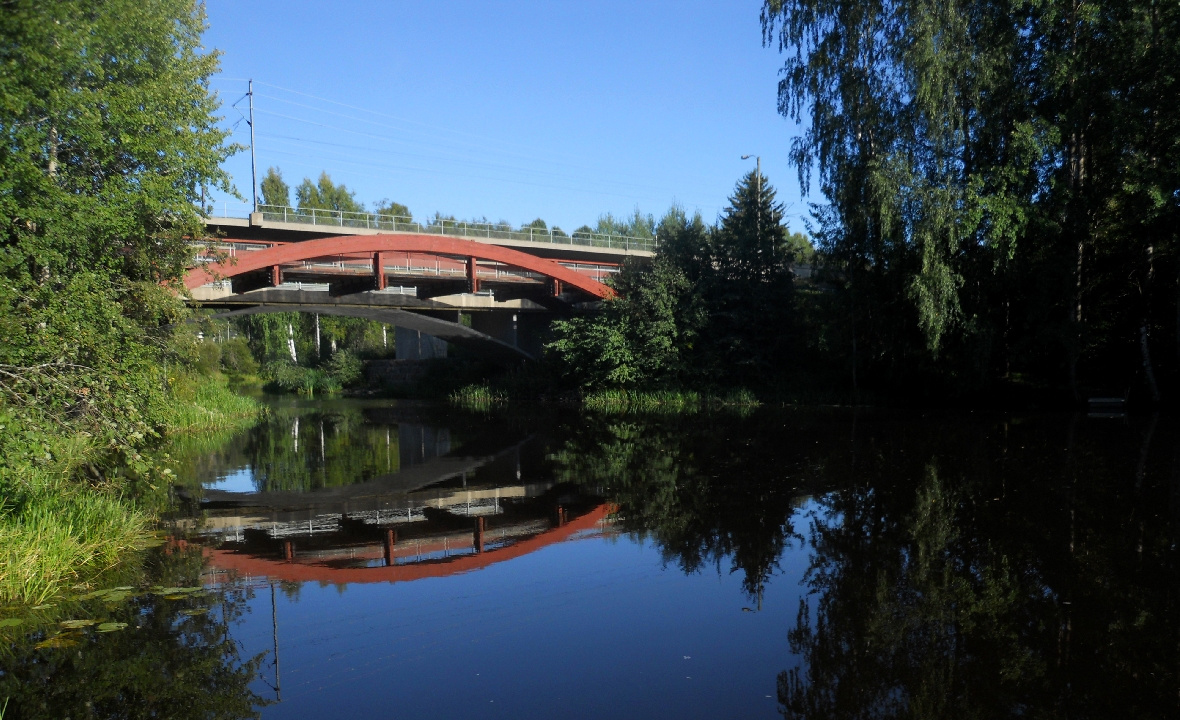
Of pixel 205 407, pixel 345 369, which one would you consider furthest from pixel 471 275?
pixel 345 369

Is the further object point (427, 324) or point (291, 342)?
point (291, 342)

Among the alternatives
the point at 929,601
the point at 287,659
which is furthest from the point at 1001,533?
the point at 287,659

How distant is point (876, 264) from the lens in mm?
18969

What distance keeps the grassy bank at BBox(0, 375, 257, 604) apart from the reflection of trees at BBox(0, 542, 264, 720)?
550 mm

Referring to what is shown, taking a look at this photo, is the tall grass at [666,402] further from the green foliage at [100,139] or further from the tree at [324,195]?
the tree at [324,195]

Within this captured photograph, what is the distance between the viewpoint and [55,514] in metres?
6.05

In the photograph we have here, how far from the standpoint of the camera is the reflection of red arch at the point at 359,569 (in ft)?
19.0

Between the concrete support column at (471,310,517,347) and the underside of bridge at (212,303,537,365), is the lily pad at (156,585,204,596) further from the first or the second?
the concrete support column at (471,310,517,347)

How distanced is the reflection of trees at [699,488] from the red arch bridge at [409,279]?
1235 centimetres

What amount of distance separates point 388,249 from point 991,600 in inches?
885

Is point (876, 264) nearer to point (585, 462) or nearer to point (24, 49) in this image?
point (585, 462)

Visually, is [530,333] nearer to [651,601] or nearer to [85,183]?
[85,183]

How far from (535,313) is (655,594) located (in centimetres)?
2722

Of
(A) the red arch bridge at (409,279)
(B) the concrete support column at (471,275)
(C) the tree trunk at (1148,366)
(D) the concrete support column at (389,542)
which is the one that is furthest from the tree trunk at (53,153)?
(C) the tree trunk at (1148,366)
